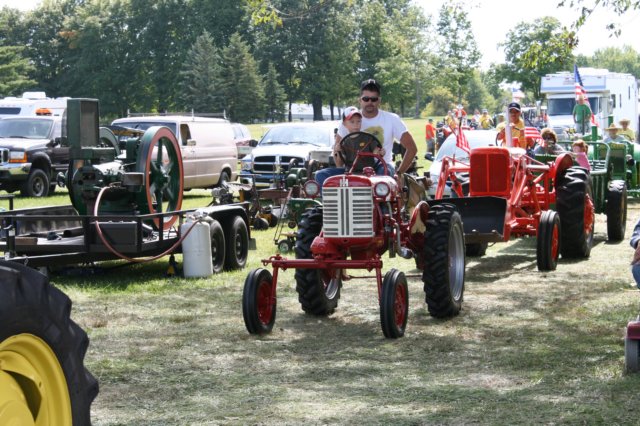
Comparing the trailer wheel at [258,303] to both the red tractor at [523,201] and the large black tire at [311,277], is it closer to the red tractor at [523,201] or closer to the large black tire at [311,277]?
the large black tire at [311,277]

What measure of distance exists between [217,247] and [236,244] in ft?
1.54

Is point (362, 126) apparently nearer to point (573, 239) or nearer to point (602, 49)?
point (573, 239)

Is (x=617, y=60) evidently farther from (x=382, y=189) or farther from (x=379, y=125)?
(x=382, y=189)

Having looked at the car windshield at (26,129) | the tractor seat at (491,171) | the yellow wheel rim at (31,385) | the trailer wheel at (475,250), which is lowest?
the trailer wheel at (475,250)

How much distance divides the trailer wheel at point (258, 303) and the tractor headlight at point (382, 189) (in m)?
1.14

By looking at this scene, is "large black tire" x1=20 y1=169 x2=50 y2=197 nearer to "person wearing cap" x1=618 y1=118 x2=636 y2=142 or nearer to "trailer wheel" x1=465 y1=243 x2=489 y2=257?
"person wearing cap" x1=618 y1=118 x2=636 y2=142

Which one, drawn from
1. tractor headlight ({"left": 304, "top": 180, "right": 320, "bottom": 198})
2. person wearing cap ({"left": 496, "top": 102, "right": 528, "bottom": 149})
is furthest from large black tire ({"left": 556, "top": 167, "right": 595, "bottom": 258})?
tractor headlight ({"left": 304, "top": 180, "right": 320, "bottom": 198})

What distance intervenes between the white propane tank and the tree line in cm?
7222

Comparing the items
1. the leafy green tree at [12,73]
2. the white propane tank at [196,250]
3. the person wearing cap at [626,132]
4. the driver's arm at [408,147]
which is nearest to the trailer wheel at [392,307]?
the driver's arm at [408,147]

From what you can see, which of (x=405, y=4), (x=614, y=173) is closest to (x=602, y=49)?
(x=405, y=4)

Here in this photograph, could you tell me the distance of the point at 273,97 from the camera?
90.5m

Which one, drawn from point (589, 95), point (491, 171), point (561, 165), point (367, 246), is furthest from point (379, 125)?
point (589, 95)

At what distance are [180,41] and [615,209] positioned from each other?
3283 inches

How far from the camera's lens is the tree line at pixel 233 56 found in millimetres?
86125
